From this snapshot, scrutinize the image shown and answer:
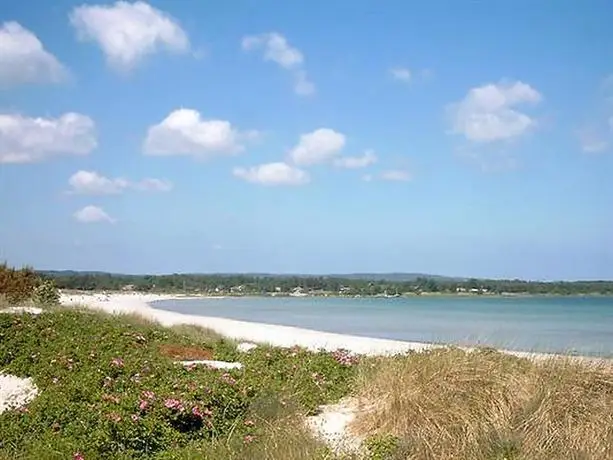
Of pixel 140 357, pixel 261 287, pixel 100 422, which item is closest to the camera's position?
pixel 100 422

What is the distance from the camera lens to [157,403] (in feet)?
28.9

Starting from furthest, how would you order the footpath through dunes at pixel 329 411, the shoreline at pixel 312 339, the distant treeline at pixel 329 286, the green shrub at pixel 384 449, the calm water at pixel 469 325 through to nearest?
the distant treeline at pixel 329 286, the calm water at pixel 469 325, the shoreline at pixel 312 339, the footpath through dunes at pixel 329 411, the green shrub at pixel 384 449

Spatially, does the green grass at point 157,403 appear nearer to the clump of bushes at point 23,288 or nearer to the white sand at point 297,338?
the white sand at point 297,338

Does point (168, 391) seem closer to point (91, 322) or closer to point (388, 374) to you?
point (388, 374)

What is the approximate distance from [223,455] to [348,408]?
304 centimetres

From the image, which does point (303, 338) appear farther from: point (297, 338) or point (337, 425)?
point (337, 425)

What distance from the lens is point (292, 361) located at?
1306 centimetres

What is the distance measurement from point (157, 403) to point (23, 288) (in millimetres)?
22218

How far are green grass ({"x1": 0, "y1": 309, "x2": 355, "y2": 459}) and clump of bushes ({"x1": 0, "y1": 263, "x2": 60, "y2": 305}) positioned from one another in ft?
45.4

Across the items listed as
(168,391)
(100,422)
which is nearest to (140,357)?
(168,391)

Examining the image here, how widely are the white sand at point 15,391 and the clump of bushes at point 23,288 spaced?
14.8 m

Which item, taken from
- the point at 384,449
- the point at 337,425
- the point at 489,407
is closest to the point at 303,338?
the point at 337,425

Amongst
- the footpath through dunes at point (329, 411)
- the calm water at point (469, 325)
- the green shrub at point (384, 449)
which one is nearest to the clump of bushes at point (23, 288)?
the calm water at point (469, 325)

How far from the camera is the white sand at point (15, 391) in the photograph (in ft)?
34.4
